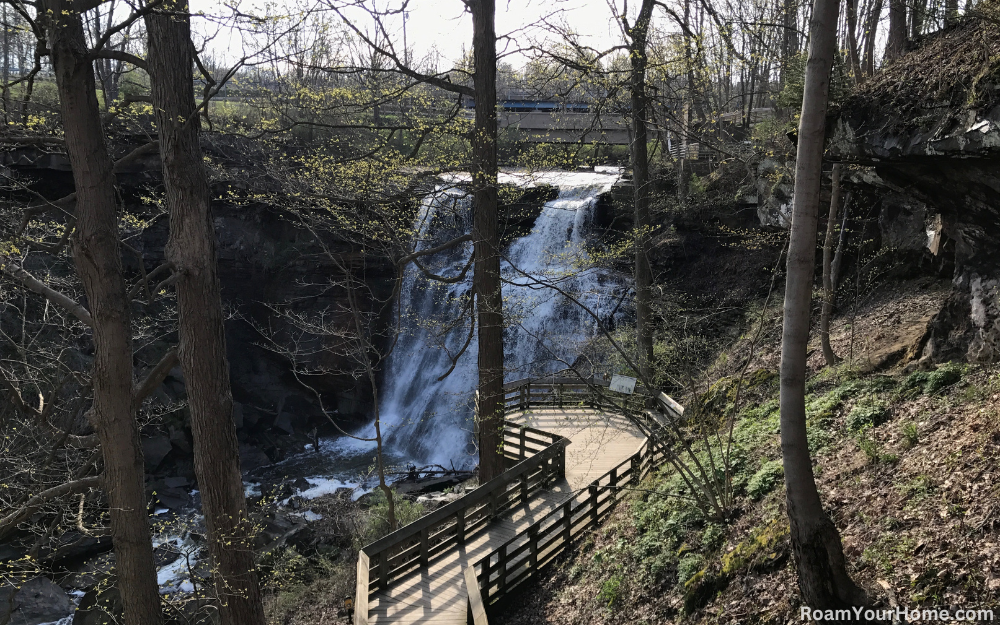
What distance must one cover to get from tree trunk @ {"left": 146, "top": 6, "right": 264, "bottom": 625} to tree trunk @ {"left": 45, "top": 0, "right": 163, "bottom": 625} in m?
0.56

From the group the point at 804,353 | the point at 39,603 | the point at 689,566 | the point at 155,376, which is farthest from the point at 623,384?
the point at 39,603

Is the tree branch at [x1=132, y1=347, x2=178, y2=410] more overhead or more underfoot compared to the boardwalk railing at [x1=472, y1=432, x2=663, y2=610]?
more overhead

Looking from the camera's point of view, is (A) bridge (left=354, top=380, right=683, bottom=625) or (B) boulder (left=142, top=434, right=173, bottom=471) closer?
(A) bridge (left=354, top=380, right=683, bottom=625)

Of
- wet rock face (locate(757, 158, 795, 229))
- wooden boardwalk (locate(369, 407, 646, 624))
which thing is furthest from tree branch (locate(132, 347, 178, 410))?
wet rock face (locate(757, 158, 795, 229))

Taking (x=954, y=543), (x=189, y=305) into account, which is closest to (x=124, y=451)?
(x=189, y=305)

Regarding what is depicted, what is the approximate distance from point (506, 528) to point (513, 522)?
236mm

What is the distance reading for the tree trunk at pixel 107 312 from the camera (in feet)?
20.0

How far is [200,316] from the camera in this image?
6.85 metres

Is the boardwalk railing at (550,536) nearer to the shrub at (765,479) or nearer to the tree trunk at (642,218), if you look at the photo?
the shrub at (765,479)

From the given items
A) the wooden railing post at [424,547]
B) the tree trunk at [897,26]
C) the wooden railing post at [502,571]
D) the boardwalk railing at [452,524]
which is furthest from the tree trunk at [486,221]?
the tree trunk at [897,26]

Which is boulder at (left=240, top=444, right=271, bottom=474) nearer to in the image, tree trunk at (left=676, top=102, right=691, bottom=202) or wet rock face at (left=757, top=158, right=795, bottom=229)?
tree trunk at (left=676, top=102, right=691, bottom=202)

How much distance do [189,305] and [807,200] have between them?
20.1 feet

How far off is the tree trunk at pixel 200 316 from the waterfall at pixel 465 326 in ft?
38.3

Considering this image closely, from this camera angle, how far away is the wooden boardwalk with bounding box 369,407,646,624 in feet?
28.3
